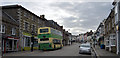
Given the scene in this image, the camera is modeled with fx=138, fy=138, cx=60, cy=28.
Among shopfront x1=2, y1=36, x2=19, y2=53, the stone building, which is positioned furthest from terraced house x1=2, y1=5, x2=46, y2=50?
shopfront x1=2, y1=36, x2=19, y2=53

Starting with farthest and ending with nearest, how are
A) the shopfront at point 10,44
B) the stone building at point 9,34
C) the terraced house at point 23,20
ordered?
the terraced house at point 23,20, the shopfront at point 10,44, the stone building at point 9,34

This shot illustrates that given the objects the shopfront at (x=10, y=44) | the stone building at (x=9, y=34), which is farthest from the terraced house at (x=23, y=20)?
the shopfront at (x=10, y=44)

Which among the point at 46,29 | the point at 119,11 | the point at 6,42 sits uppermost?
the point at 119,11

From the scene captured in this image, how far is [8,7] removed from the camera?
29531 millimetres

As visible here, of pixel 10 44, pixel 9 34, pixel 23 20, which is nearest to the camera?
pixel 9 34

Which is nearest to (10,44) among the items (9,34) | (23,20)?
(9,34)

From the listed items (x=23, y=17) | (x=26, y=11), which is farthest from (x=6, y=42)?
(x=26, y=11)

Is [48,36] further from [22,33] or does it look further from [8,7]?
[8,7]

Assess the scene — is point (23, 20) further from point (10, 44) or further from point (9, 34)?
point (10, 44)

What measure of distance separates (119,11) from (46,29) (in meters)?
14.7

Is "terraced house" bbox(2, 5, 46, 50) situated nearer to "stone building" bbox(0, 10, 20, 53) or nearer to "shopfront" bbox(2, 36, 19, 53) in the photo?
"stone building" bbox(0, 10, 20, 53)

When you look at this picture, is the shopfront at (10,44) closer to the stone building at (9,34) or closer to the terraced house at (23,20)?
the stone building at (9,34)

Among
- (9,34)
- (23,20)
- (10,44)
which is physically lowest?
(10,44)

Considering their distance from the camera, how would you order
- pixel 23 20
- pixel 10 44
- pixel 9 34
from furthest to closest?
pixel 23 20, pixel 10 44, pixel 9 34
